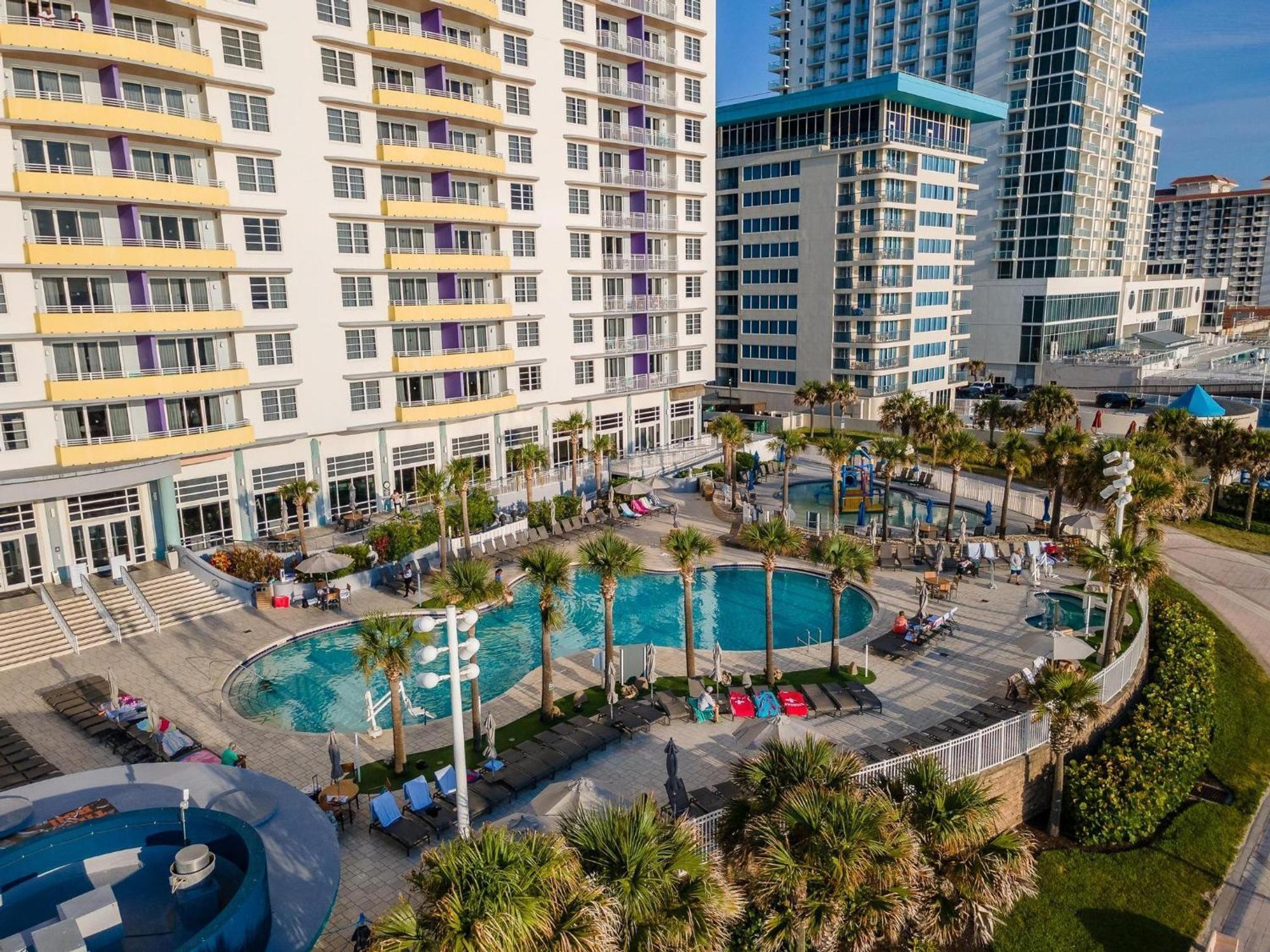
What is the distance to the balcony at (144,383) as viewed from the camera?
1329 inches

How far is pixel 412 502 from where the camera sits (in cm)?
4734

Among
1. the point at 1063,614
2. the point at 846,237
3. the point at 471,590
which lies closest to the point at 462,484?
the point at 471,590

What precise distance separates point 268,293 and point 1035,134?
88937 mm

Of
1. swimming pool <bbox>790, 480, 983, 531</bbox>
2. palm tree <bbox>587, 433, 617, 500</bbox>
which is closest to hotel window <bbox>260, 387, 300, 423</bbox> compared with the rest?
palm tree <bbox>587, 433, 617, 500</bbox>

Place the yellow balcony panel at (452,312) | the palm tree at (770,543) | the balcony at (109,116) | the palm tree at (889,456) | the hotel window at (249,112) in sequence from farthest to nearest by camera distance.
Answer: the yellow balcony panel at (452,312) → the palm tree at (889,456) → the hotel window at (249,112) → the balcony at (109,116) → the palm tree at (770,543)

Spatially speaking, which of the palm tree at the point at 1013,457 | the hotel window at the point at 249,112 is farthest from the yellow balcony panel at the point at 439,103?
the palm tree at the point at 1013,457

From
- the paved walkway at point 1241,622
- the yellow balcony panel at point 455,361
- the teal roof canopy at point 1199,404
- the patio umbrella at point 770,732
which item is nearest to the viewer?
the paved walkway at point 1241,622

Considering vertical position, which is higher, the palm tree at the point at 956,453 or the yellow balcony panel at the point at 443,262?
the yellow balcony panel at the point at 443,262

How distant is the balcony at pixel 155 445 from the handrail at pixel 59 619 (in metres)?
5.23

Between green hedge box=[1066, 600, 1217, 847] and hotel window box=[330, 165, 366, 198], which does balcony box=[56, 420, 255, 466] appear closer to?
hotel window box=[330, 165, 366, 198]

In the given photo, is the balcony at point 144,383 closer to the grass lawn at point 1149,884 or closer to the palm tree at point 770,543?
the palm tree at point 770,543

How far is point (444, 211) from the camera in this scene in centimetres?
4525

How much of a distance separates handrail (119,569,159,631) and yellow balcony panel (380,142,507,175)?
918 inches

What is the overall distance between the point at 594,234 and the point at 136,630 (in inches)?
1366
